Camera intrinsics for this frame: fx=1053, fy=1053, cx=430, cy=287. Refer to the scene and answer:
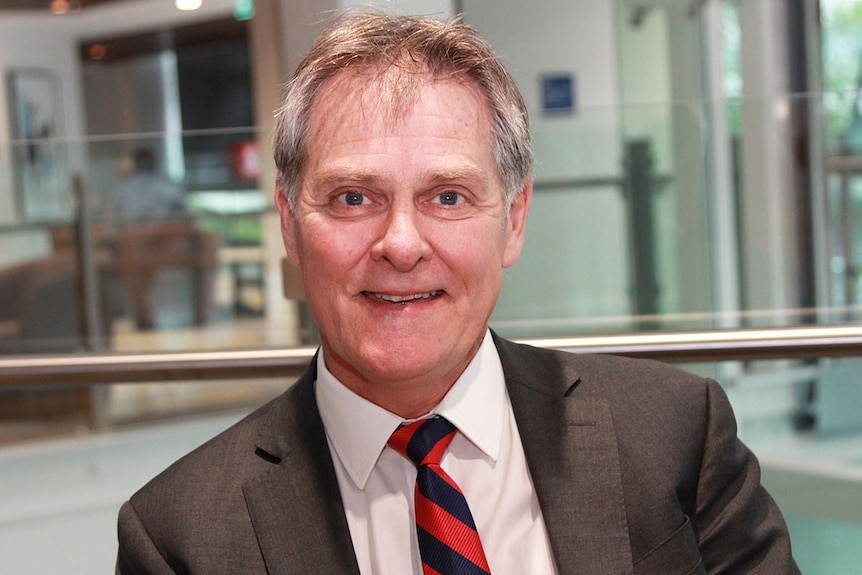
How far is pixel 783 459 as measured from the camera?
2.71 metres

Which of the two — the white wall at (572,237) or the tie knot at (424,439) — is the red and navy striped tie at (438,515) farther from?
the white wall at (572,237)

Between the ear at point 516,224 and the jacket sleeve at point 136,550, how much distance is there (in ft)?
2.02

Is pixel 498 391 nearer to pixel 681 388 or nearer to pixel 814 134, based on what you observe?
pixel 681 388

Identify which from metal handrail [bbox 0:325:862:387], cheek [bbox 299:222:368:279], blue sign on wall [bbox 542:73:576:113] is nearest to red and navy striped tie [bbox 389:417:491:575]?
cheek [bbox 299:222:368:279]

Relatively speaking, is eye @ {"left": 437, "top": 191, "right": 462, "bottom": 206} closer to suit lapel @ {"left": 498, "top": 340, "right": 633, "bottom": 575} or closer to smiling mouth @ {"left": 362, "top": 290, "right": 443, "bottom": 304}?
smiling mouth @ {"left": 362, "top": 290, "right": 443, "bottom": 304}

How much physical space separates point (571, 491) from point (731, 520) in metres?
0.23

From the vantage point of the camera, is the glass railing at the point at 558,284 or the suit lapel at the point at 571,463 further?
the glass railing at the point at 558,284

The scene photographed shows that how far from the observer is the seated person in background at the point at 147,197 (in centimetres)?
380

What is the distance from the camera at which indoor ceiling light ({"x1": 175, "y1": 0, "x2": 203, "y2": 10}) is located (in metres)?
9.05

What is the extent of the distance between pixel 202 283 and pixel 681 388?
11.8ft

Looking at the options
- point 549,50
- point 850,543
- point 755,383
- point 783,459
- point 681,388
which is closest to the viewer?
point 681,388

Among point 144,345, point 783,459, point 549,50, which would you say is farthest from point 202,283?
point 783,459

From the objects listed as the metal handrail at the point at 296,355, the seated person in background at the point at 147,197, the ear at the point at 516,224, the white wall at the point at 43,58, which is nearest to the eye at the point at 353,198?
the ear at the point at 516,224

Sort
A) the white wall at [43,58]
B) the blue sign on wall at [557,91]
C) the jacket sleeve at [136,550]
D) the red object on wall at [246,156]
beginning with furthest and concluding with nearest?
the white wall at [43,58] < the blue sign on wall at [557,91] < the red object on wall at [246,156] < the jacket sleeve at [136,550]
